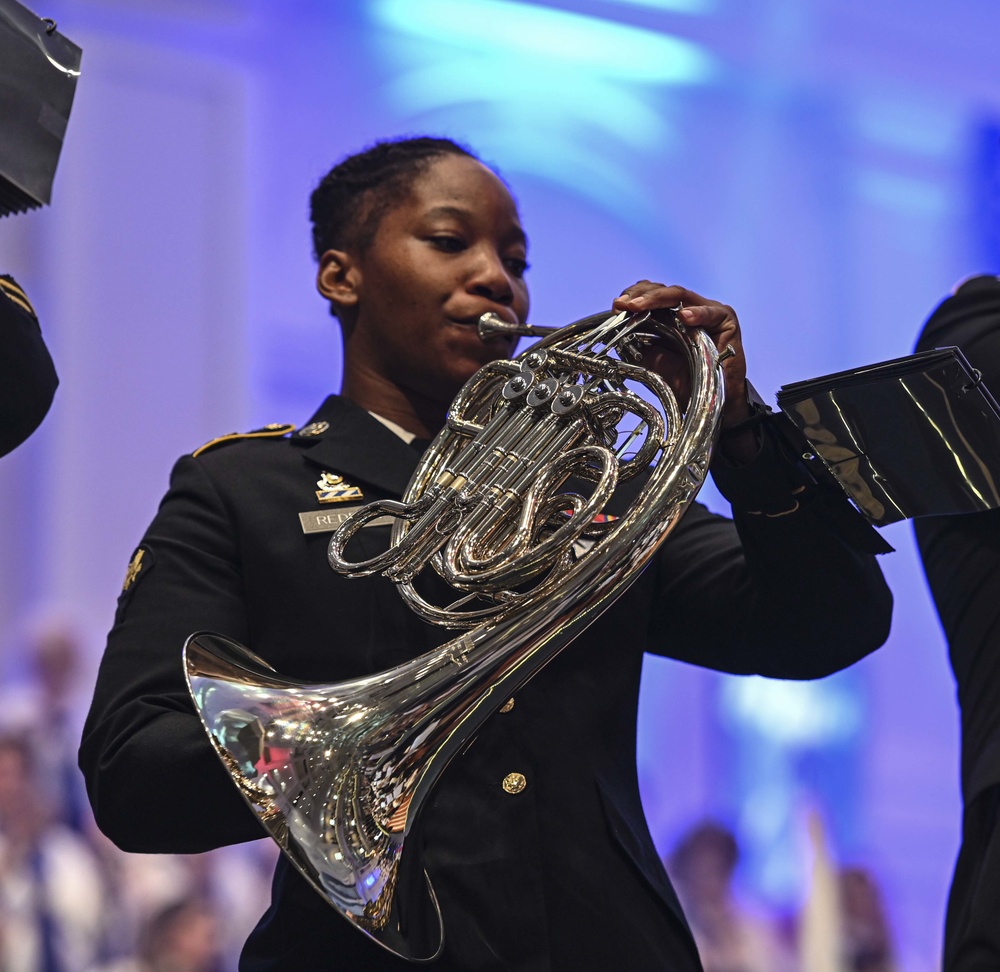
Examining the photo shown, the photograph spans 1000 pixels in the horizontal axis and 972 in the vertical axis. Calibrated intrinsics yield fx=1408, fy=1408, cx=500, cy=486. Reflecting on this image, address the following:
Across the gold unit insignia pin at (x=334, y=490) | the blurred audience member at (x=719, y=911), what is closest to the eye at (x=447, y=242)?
the gold unit insignia pin at (x=334, y=490)

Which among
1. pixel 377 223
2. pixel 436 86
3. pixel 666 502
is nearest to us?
pixel 666 502

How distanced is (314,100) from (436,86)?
0.35 metres

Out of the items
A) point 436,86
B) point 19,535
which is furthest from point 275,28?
point 19,535

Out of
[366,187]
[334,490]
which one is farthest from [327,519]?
[366,187]

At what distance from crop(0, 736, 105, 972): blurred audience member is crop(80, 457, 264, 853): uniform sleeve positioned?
65.5 inches

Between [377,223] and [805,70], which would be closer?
[377,223]

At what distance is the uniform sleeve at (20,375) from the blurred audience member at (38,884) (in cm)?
182

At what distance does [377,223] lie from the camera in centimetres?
198

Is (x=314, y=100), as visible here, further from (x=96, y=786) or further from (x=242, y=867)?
(x=96, y=786)

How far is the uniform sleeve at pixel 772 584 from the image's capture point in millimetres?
1603

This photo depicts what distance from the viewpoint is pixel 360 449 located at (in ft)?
5.81

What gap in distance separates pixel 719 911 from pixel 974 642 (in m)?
2.05

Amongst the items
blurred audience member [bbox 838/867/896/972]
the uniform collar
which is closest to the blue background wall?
blurred audience member [bbox 838/867/896/972]

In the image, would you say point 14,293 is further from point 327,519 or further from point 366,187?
point 366,187
